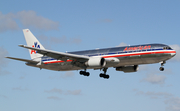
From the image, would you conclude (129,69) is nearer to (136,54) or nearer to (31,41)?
(136,54)

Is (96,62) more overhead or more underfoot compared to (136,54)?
more underfoot

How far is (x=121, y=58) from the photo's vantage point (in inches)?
1848

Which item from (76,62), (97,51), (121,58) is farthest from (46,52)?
(121,58)

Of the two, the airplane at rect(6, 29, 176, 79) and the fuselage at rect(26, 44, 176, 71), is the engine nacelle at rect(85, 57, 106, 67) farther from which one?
the fuselage at rect(26, 44, 176, 71)

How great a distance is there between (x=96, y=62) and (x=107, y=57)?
2.59 m

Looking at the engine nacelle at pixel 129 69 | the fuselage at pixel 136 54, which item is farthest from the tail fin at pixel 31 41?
the engine nacelle at pixel 129 69

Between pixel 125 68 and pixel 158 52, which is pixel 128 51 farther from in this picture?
pixel 125 68

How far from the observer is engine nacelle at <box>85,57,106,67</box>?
Result: 4706cm

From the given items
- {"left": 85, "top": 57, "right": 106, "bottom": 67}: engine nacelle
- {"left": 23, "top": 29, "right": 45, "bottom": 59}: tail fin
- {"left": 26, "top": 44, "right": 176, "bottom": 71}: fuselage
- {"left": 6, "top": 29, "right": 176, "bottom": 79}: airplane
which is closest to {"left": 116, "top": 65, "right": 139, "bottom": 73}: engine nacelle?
{"left": 6, "top": 29, "right": 176, "bottom": 79}: airplane

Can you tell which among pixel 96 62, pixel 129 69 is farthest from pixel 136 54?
pixel 129 69

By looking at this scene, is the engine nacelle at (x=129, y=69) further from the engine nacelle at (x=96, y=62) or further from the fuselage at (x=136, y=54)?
the engine nacelle at (x=96, y=62)

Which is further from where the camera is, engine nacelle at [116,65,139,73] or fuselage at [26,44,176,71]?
engine nacelle at [116,65,139,73]

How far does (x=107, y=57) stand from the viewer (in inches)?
1914

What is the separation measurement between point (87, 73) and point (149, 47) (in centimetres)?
1313
